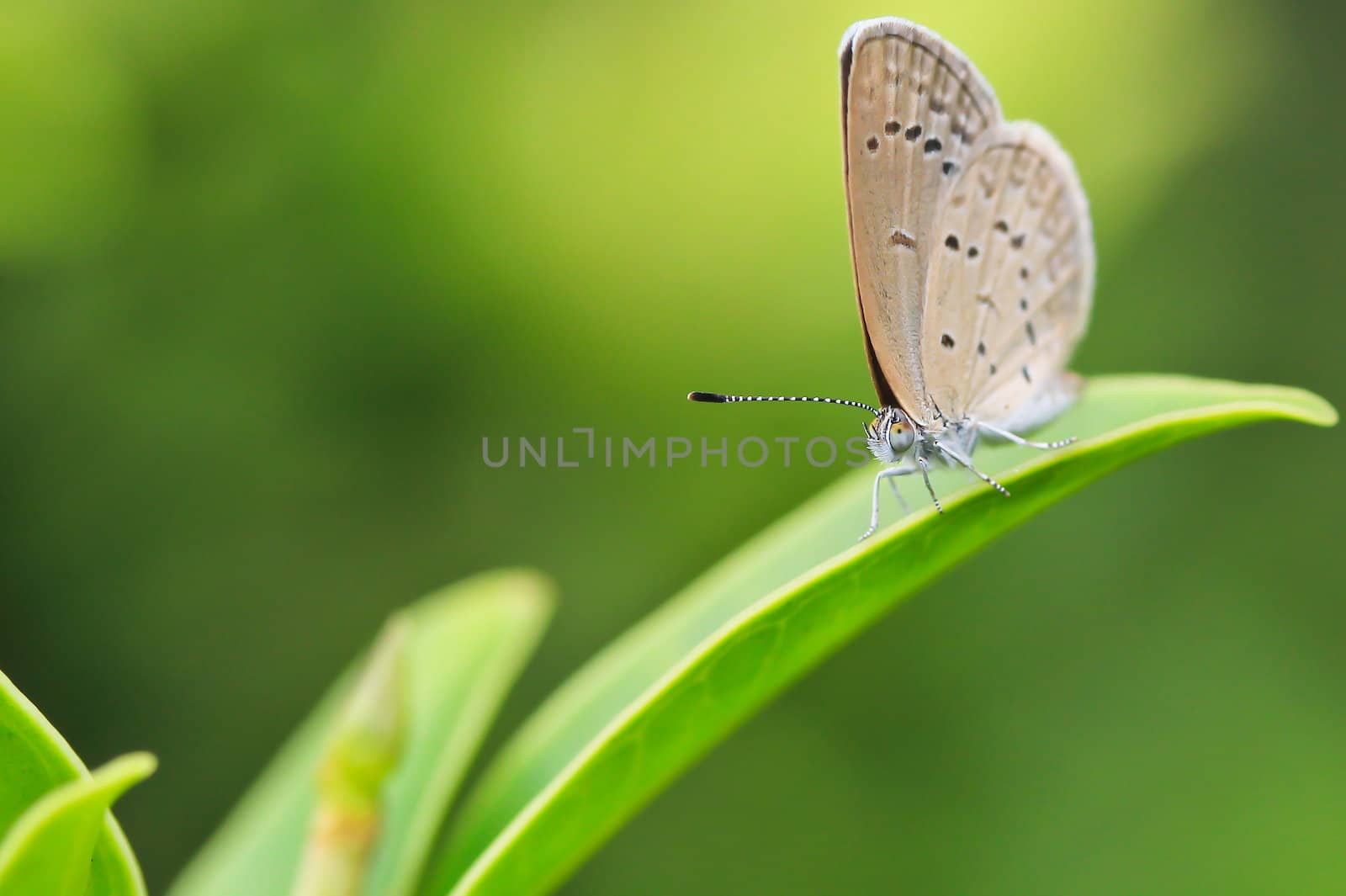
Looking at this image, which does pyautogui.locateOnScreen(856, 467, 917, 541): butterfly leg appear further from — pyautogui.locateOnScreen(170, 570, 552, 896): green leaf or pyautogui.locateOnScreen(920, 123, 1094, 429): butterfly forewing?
pyautogui.locateOnScreen(170, 570, 552, 896): green leaf

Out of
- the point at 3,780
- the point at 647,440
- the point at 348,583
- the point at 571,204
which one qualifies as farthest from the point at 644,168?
the point at 3,780

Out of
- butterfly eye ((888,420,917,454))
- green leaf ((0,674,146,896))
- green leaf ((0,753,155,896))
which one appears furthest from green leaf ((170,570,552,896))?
butterfly eye ((888,420,917,454))

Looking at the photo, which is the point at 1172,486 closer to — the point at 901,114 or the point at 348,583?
the point at 901,114

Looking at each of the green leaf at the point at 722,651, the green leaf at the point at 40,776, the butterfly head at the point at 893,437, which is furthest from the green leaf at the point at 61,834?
the butterfly head at the point at 893,437

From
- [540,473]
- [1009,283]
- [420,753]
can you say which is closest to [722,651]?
[420,753]

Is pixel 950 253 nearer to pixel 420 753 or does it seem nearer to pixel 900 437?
pixel 900 437
